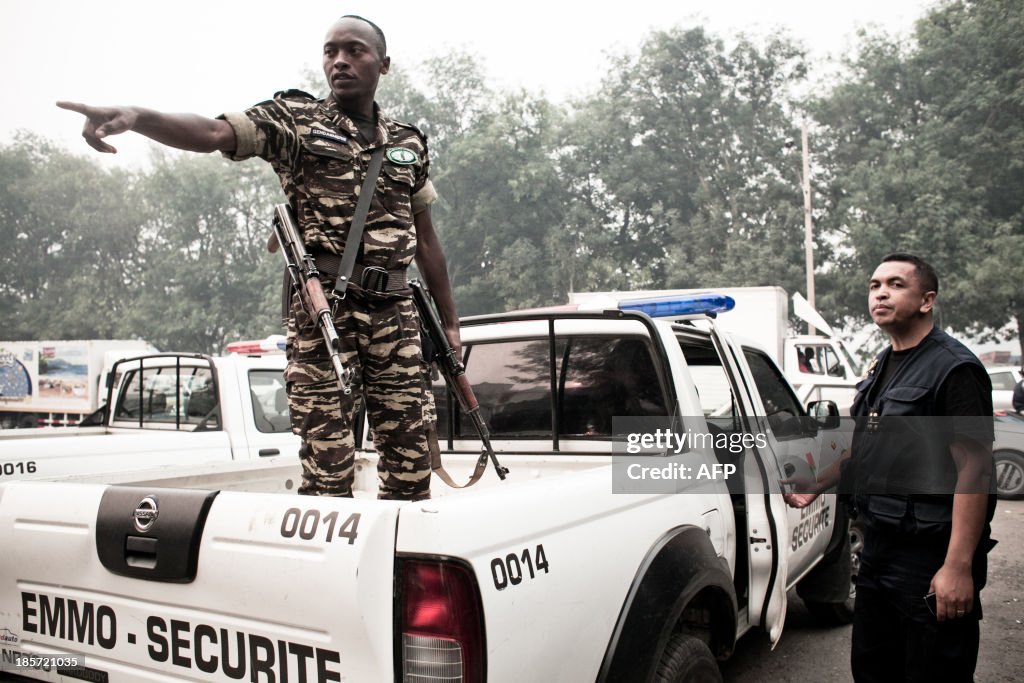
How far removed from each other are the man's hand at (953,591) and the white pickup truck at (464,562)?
60cm

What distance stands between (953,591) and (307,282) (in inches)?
74.8

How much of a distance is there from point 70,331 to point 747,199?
30058 millimetres

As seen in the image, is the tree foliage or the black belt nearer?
the black belt

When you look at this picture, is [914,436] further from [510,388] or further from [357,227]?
[357,227]

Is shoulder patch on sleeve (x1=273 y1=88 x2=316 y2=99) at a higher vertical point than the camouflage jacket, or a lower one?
higher

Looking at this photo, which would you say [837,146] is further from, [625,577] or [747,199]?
[625,577]

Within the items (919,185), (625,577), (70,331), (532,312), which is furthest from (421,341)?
(70,331)

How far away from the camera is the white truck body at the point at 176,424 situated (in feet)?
14.5

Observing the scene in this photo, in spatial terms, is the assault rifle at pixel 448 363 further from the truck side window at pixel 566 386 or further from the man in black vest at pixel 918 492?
the man in black vest at pixel 918 492

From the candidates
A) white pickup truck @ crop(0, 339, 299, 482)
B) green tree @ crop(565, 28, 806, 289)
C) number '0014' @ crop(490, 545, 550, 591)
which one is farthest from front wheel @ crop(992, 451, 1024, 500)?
green tree @ crop(565, 28, 806, 289)

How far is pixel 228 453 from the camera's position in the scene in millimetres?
5098

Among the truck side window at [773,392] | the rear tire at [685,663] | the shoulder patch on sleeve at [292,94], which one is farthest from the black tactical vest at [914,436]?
the shoulder patch on sleeve at [292,94]

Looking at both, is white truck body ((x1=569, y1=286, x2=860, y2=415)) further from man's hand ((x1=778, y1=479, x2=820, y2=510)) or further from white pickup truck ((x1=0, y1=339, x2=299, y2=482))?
man's hand ((x1=778, y1=479, x2=820, y2=510))

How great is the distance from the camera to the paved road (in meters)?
3.64
